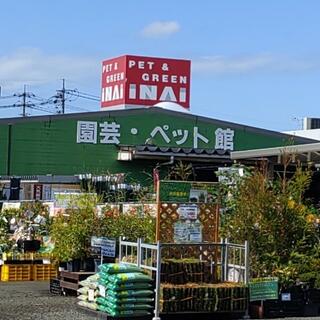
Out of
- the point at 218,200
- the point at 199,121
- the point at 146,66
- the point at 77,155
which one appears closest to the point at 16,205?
the point at 218,200

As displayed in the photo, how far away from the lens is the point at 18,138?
32.2 metres

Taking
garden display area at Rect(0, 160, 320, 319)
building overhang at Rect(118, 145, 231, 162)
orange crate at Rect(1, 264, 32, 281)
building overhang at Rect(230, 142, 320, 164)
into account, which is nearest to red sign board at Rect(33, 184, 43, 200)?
building overhang at Rect(118, 145, 231, 162)

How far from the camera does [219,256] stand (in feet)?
42.3

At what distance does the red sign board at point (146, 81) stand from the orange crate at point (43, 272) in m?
25.8

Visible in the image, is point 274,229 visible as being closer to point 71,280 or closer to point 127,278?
point 127,278

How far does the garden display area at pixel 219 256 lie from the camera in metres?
11.9

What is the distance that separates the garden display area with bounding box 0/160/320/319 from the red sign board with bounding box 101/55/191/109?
1159 inches

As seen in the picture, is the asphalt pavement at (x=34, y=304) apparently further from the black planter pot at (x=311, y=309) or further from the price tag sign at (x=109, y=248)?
the black planter pot at (x=311, y=309)

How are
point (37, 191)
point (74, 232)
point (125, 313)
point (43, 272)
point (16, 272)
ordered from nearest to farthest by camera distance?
point (125, 313) → point (74, 232) → point (16, 272) → point (43, 272) → point (37, 191)

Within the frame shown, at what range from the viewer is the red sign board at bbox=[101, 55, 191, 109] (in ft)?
144

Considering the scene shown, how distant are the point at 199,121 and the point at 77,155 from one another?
18.8ft

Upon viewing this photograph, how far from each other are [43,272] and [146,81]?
26992mm

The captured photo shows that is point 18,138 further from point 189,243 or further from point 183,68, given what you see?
point 189,243

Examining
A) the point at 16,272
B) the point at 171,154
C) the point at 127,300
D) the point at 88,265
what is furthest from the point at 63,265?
the point at 171,154
